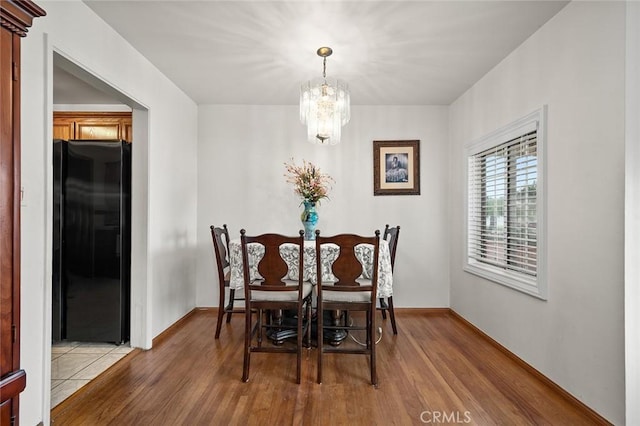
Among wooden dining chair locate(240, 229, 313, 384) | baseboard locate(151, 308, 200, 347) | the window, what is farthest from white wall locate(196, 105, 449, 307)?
wooden dining chair locate(240, 229, 313, 384)

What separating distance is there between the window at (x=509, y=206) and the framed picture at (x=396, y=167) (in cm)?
66

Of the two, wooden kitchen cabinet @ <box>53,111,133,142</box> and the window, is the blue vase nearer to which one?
the window

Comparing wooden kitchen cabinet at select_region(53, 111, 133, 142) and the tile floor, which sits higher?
wooden kitchen cabinet at select_region(53, 111, 133, 142)

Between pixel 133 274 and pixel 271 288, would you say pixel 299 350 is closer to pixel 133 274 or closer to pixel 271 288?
pixel 271 288

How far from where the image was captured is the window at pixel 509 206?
7.88ft

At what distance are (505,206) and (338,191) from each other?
1821mm

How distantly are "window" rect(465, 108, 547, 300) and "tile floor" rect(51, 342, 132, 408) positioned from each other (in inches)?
130

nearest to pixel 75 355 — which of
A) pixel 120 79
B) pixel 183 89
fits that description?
pixel 120 79

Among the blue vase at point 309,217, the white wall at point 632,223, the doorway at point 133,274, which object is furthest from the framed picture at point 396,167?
the doorway at point 133,274

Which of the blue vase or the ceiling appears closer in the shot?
the ceiling

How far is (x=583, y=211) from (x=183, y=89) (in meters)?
3.70

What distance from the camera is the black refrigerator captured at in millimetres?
2889

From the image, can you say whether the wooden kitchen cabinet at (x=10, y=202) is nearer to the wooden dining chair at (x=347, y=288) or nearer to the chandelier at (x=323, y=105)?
the wooden dining chair at (x=347, y=288)

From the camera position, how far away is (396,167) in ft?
13.3
